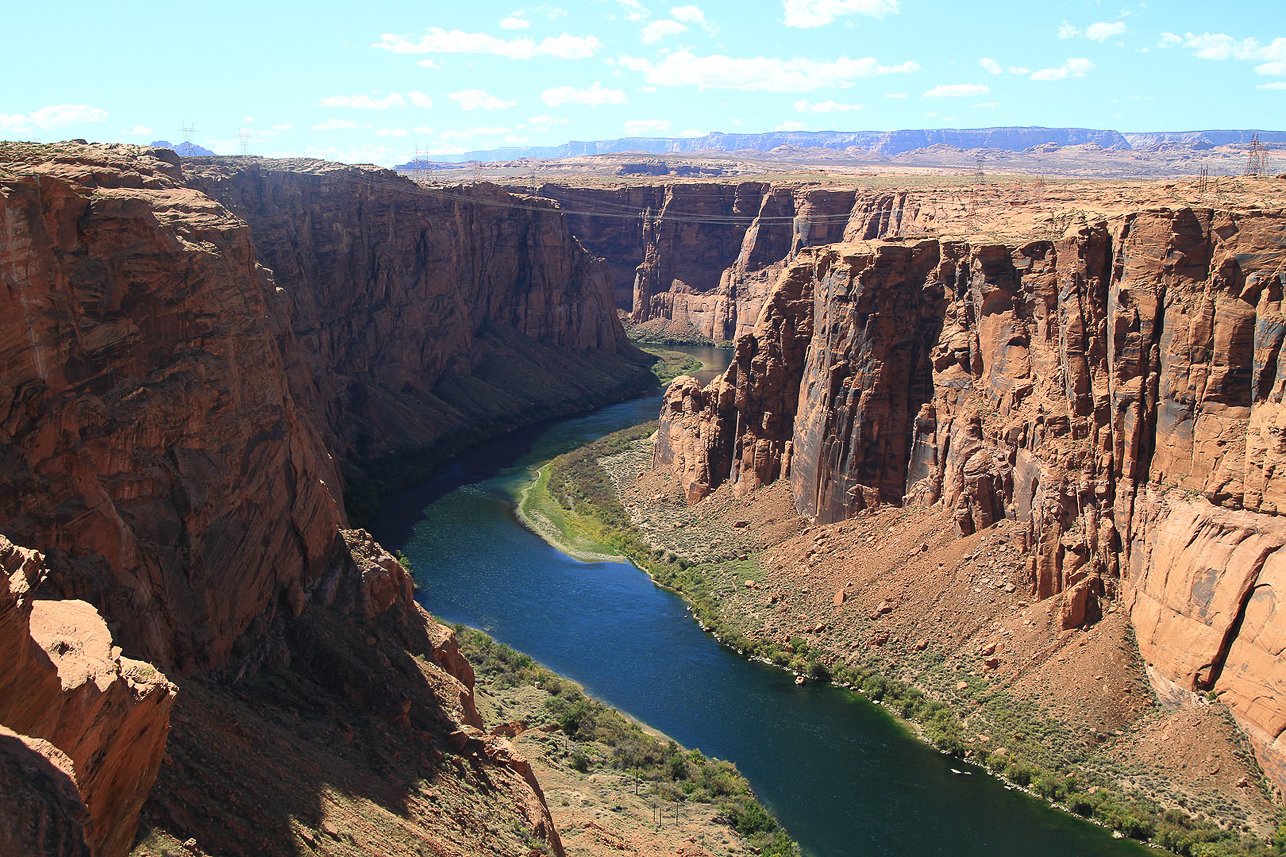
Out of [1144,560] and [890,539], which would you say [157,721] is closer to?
[1144,560]

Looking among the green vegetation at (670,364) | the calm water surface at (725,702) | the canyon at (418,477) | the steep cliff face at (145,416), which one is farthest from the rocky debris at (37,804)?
the green vegetation at (670,364)

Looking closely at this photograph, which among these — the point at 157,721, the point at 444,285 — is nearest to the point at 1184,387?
the point at 157,721

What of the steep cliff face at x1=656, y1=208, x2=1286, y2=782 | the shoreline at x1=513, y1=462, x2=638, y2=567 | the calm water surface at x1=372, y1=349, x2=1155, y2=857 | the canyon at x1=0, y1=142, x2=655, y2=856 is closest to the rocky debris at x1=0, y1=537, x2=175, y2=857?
the canyon at x1=0, y1=142, x2=655, y2=856

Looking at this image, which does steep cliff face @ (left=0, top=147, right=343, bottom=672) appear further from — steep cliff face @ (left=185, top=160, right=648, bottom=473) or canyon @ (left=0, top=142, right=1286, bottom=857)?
steep cliff face @ (left=185, top=160, right=648, bottom=473)

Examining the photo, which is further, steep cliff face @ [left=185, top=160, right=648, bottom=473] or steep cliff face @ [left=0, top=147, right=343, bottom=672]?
steep cliff face @ [left=185, top=160, right=648, bottom=473]

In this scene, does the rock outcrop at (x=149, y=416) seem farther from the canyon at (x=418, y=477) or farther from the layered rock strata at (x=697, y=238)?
the layered rock strata at (x=697, y=238)

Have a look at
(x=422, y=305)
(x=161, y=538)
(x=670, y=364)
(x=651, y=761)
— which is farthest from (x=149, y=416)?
(x=670, y=364)

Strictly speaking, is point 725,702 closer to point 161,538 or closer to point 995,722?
point 995,722
